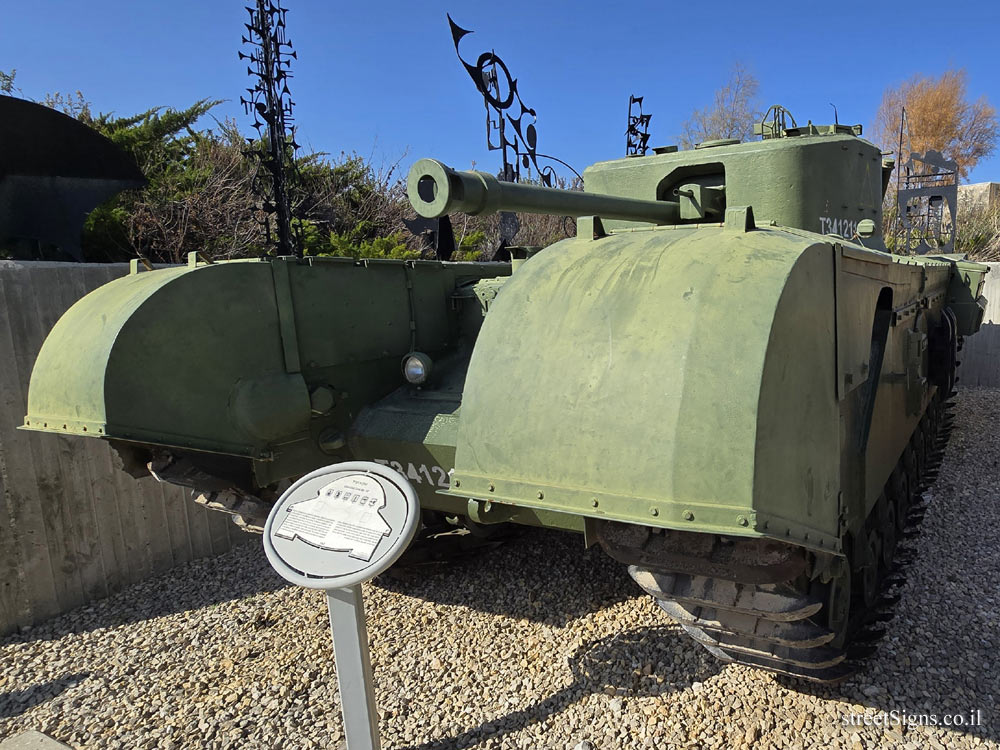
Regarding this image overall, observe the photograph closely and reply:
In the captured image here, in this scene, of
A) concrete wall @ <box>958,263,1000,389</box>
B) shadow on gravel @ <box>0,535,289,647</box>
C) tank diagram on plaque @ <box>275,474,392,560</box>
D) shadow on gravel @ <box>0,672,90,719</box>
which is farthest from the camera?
concrete wall @ <box>958,263,1000,389</box>

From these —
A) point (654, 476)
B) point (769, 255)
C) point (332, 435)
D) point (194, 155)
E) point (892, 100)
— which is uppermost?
point (892, 100)

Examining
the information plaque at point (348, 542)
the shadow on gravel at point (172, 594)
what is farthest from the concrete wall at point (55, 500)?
the information plaque at point (348, 542)

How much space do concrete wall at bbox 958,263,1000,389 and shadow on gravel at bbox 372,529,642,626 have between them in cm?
840

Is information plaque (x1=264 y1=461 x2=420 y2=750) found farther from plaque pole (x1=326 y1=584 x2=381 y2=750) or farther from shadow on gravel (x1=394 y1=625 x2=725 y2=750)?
shadow on gravel (x1=394 y1=625 x2=725 y2=750)

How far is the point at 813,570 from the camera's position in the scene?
2.15 m

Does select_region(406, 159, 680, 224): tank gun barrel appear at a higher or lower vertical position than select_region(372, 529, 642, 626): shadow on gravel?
higher

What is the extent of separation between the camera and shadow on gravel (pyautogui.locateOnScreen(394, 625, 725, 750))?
116 inches

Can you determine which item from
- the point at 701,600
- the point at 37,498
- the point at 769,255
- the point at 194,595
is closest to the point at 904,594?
the point at 701,600

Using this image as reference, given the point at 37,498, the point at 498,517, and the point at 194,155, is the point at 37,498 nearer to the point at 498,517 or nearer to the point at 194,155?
the point at 498,517

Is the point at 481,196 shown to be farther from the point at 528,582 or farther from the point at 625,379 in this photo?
the point at 528,582

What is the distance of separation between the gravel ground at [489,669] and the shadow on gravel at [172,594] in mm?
16

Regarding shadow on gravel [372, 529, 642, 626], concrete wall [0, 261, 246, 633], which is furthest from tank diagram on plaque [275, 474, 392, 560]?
concrete wall [0, 261, 246, 633]

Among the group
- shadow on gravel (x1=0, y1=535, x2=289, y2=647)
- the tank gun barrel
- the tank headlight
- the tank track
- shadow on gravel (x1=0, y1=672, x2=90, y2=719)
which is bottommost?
shadow on gravel (x1=0, y1=535, x2=289, y2=647)

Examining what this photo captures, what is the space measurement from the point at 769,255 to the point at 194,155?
10096mm
